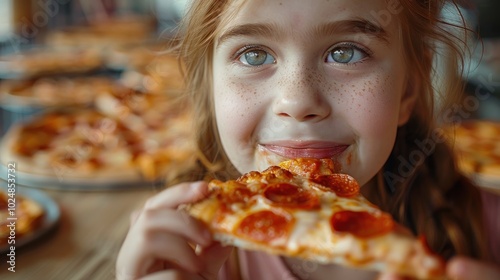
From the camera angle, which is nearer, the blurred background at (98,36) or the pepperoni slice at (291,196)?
the pepperoni slice at (291,196)

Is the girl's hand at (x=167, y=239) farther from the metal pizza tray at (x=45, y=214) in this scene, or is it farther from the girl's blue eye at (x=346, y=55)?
the metal pizza tray at (x=45, y=214)

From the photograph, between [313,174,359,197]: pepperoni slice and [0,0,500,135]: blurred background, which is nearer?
[313,174,359,197]: pepperoni slice

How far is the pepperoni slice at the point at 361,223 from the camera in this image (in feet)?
1.86

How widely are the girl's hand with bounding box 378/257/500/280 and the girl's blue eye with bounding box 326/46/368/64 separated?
0.40 m

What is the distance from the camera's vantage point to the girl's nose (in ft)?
2.71

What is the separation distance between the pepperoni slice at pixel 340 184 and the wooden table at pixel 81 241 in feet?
1.58

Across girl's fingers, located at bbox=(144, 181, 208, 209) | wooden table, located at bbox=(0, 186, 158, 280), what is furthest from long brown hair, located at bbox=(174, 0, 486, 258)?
girl's fingers, located at bbox=(144, 181, 208, 209)

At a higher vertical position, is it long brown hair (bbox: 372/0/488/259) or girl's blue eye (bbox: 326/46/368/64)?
girl's blue eye (bbox: 326/46/368/64)

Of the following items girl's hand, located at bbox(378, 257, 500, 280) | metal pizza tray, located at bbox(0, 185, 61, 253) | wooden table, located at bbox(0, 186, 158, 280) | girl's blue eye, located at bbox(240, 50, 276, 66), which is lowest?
wooden table, located at bbox(0, 186, 158, 280)

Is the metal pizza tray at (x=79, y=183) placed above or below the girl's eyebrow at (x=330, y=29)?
below

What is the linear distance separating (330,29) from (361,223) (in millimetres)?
348

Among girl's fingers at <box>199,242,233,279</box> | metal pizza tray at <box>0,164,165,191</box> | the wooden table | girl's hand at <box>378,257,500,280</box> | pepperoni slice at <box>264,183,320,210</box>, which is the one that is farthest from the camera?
metal pizza tray at <box>0,164,165,191</box>

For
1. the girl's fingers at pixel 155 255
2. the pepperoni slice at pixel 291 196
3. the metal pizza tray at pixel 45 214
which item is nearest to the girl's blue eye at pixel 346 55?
the pepperoni slice at pixel 291 196

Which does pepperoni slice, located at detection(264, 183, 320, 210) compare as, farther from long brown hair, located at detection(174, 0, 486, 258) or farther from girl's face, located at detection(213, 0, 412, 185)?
long brown hair, located at detection(174, 0, 486, 258)
